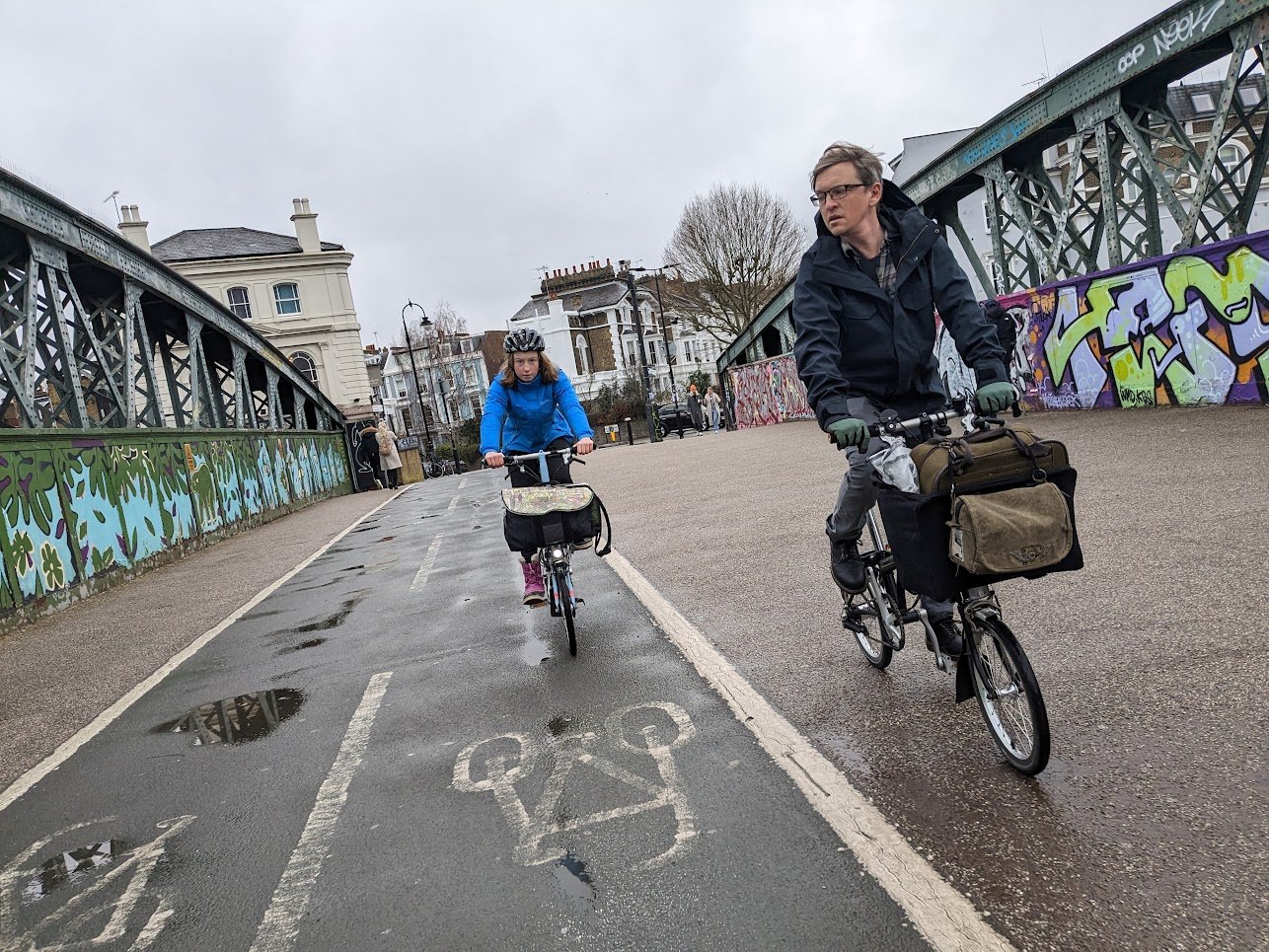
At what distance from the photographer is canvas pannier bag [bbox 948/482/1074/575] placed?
2674 millimetres

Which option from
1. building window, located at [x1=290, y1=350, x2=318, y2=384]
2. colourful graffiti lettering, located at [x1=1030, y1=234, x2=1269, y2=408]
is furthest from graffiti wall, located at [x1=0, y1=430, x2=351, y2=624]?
building window, located at [x1=290, y1=350, x2=318, y2=384]

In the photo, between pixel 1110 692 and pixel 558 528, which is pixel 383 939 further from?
pixel 558 528

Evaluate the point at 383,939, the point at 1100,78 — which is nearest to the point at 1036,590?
the point at 383,939

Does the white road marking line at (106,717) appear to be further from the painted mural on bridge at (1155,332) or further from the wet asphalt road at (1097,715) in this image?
the painted mural on bridge at (1155,332)

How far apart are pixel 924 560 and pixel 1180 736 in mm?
1067

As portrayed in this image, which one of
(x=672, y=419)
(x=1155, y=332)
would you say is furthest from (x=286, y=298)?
(x=1155, y=332)

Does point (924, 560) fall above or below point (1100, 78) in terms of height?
below

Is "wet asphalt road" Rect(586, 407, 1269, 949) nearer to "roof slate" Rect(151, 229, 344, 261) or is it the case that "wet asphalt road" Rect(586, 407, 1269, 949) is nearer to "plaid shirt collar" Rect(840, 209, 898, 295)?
"plaid shirt collar" Rect(840, 209, 898, 295)

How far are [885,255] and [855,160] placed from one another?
388 millimetres

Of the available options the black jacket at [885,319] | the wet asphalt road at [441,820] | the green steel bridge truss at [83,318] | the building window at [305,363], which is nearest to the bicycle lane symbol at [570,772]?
the wet asphalt road at [441,820]

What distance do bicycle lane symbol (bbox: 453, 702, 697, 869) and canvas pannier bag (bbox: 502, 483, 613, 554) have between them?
5.36 ft

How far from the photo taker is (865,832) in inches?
105

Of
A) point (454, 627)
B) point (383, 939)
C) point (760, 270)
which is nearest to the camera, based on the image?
point (383, 939)

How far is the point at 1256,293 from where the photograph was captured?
1093cm
